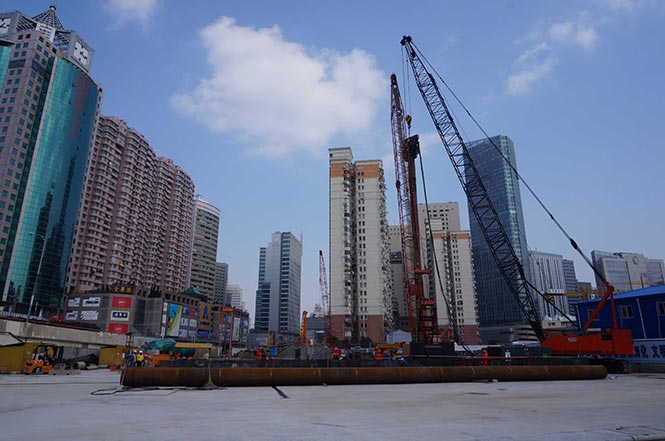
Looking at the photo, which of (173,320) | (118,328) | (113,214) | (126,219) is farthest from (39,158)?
(173,320)

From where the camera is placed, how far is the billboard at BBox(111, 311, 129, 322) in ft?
371

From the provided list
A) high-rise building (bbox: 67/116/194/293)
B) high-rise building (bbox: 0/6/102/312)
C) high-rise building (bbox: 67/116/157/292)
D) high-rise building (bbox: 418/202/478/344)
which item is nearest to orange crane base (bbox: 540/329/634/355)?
high-rise building (bbox: 0/6/102/312)

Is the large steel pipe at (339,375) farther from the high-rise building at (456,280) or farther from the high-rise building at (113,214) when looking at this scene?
the high-rise building at (456,280)

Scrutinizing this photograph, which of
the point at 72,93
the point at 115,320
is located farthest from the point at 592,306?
the point at 72,93

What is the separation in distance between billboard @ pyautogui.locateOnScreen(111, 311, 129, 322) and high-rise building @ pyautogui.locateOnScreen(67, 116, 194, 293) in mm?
13691

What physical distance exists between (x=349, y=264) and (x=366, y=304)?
14720mm

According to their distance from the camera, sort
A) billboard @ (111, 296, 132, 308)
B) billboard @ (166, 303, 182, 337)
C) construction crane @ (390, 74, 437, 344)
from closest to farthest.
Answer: construction crane @ (390, 74, 437, 344) < billboard @ (111, 296, 132, 308) < billboard @ (166, 303, 182, 337)

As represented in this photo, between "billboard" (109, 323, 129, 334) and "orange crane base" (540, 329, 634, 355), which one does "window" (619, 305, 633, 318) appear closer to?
"orange crane base" (540, 329, 634, 355)

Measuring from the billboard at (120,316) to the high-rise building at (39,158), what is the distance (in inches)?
602

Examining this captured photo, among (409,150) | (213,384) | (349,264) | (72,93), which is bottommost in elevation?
(213,384)

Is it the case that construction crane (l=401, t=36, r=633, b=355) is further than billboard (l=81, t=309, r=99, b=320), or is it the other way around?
billboard (l=81, t=309, r=99, b=320)

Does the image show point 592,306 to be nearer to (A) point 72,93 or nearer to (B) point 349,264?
(B) point 349,264

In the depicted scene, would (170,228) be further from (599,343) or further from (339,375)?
(599,343)

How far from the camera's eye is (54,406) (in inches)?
521
